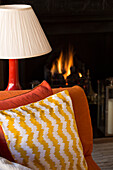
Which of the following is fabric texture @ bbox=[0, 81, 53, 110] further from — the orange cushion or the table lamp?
the table lamp

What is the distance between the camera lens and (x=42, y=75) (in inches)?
100

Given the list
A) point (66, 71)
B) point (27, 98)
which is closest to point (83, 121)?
point (27, 98)

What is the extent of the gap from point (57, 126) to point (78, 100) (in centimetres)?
28

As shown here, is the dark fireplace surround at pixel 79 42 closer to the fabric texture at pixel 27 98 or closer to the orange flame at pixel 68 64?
the orange flame at pixel 68 64

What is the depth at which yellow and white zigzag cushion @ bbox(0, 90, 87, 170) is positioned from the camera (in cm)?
107

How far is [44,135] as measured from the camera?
1.10 m

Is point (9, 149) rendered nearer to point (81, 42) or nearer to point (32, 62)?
point (32, 62)

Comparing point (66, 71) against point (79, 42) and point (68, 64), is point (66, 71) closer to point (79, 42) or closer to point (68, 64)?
point (68, 64)

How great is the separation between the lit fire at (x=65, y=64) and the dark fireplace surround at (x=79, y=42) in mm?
47

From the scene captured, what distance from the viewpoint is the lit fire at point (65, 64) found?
255cm

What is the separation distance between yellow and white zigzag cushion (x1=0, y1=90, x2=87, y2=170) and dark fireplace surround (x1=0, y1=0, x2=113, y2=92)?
1.25 m

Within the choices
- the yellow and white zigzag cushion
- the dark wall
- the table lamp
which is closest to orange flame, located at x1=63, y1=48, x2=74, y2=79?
the dark wall

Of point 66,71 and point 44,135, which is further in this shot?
Result: point 66,71

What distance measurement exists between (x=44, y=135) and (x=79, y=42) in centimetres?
157
